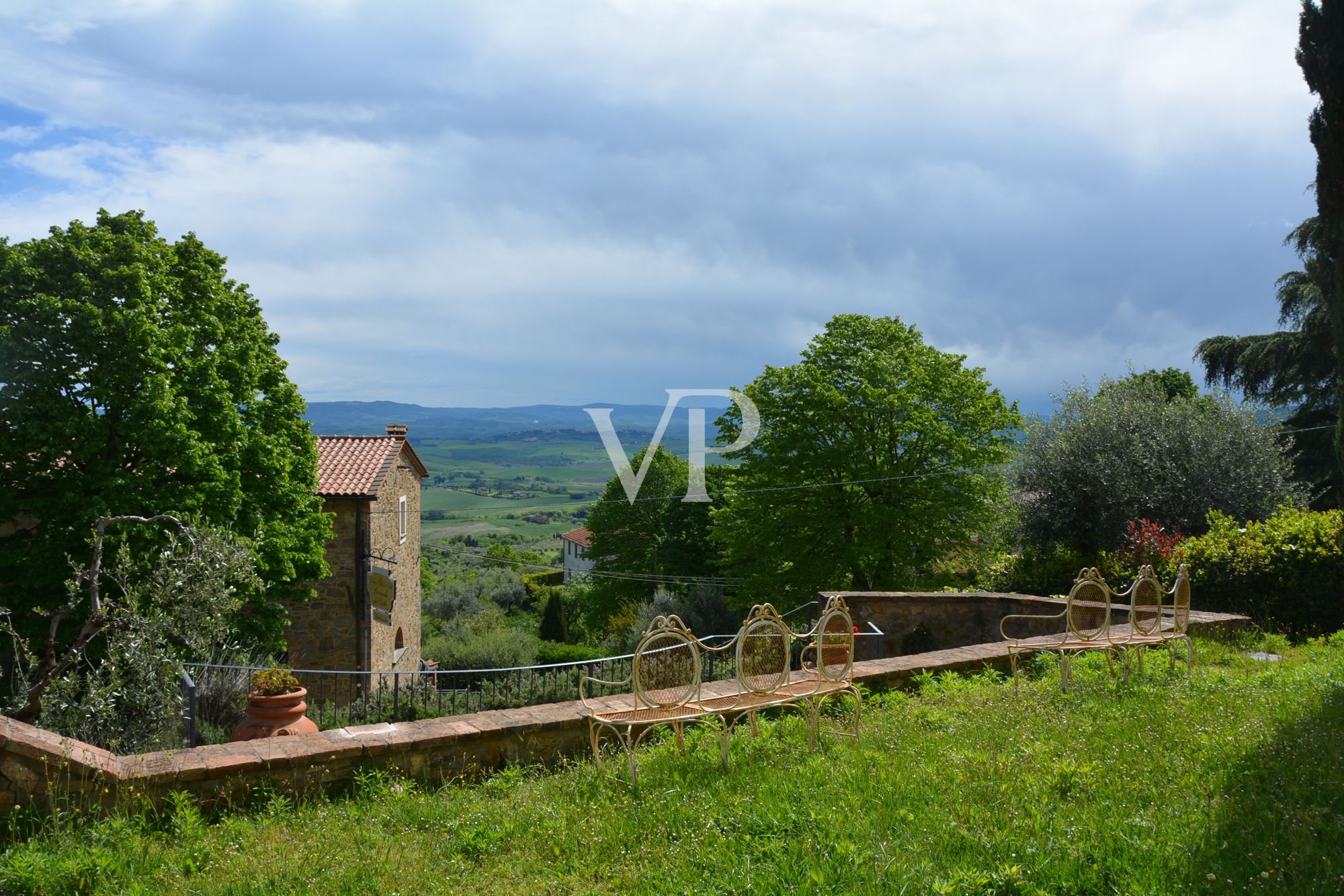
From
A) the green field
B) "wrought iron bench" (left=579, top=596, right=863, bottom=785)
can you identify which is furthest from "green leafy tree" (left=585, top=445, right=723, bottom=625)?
the green field

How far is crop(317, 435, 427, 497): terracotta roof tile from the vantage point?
62.8 ft

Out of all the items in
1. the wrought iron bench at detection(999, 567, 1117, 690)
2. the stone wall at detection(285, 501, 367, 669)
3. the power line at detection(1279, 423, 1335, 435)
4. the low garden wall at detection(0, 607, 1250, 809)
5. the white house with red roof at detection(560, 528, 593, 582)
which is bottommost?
the white house with red roof at detection(560, 528, 593, 582)

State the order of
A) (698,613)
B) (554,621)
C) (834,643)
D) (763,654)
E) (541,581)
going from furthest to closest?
1. (541,581)
2. (554,621)
3. (698,613)
4. (834,643)
5. (763,654)

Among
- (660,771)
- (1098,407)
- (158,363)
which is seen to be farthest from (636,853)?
(1098,407)

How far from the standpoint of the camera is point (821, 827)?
3582mm

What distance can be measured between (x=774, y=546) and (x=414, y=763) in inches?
689

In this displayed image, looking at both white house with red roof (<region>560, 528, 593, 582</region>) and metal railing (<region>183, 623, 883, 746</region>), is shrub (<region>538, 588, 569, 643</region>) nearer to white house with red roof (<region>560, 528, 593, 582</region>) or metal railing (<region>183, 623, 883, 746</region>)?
white house with red roof (<region>560, 528, 593, 582</region>)

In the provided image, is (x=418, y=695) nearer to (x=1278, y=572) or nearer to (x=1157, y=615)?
(x=1157, y=615)

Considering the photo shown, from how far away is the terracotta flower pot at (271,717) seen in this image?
7078 mm

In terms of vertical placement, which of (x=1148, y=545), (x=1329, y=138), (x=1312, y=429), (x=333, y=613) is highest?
(x=1329, y=138)

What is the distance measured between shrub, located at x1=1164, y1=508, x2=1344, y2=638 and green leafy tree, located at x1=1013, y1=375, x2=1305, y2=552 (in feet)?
14.8

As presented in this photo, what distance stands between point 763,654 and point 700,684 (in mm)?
446

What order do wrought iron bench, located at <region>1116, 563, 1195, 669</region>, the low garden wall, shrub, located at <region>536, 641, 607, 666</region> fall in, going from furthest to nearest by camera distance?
shrub, located at <region>536, 641, 607, 666</region>
wrought iron bench, located at <region>1116, 563, 1195, 669</region>
the low garden wall

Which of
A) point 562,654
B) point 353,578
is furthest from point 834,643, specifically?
point 562,654
